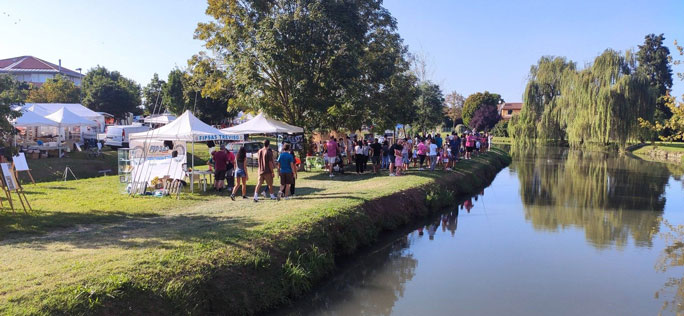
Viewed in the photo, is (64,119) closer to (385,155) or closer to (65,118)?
(65,118)

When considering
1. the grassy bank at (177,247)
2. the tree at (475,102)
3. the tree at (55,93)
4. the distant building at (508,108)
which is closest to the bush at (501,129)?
the tree at (475,102)

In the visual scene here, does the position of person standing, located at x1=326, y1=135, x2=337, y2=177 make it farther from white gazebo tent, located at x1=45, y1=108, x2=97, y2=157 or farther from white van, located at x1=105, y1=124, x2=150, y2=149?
white van, located at x1=105, y1=124, x2=150, y2=149

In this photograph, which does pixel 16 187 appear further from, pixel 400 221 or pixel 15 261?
pixel 400 221

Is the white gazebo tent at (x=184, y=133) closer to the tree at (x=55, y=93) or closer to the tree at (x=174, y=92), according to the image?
the tree at (x=174, y=92)

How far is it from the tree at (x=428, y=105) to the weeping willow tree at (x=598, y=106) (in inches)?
567

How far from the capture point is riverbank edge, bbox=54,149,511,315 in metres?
6.38

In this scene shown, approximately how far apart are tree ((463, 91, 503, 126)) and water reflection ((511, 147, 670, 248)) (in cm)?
5350

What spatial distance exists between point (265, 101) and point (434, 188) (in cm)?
922

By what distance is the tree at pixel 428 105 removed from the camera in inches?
1526

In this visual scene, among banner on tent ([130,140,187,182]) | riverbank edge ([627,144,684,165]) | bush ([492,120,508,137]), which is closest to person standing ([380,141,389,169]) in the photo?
banner on tent ([130,140,187,182])

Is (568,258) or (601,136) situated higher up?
(601,136)

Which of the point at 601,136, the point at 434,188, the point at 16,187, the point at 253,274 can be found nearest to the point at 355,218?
the point at 253,274

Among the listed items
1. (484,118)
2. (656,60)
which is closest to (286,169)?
(656,60)

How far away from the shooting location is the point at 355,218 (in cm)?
1211
